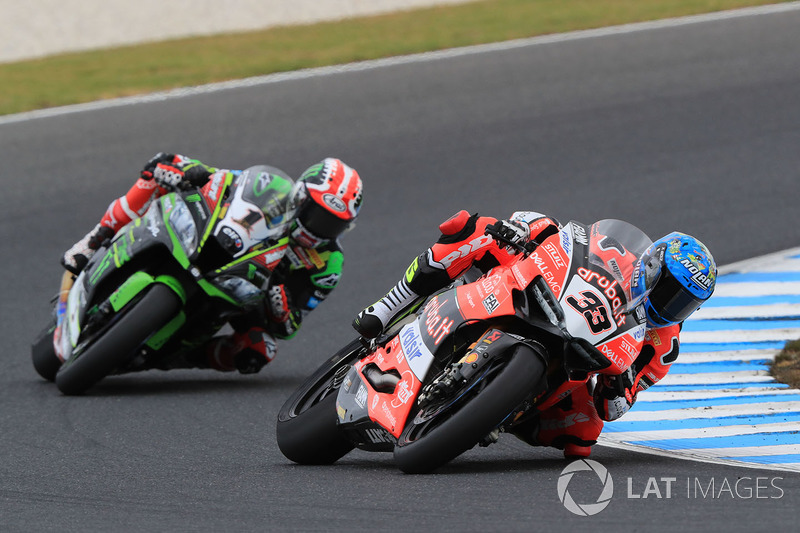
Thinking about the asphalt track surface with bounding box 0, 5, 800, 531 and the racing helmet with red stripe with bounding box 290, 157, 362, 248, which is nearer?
the asphalt track surface with bounding box 0, 5, 800, 531

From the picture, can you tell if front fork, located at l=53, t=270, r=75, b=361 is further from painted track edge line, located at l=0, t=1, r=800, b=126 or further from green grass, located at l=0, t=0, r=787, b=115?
green grass, located at l=0, t=0, r=787, b=115

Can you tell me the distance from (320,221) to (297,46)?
859 centimetres

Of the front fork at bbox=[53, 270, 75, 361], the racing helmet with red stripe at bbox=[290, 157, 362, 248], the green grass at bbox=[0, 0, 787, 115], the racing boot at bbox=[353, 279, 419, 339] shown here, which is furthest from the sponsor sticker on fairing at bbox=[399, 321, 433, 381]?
the green grass at bbox=[0, 0, 787, 115]

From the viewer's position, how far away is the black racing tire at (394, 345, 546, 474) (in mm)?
4848

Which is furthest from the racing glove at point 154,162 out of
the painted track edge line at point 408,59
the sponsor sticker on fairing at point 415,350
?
the painted track edge line at point 408,59

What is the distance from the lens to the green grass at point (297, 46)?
48.4ft

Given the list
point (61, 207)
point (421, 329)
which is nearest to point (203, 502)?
point (421, 329)

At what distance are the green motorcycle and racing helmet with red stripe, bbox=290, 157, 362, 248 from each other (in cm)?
10

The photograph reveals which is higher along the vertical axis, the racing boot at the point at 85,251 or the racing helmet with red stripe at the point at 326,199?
the racing helmet with red stripe at the point at 326,199

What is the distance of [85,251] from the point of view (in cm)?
846

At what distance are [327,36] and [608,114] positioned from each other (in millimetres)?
4545

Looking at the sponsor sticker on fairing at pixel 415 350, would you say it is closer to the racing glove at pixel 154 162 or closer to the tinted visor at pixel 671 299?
the tinted visor at pixel 671 299

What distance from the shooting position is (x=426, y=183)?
41.0ft

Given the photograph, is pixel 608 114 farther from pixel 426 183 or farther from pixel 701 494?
pixel 701 494
